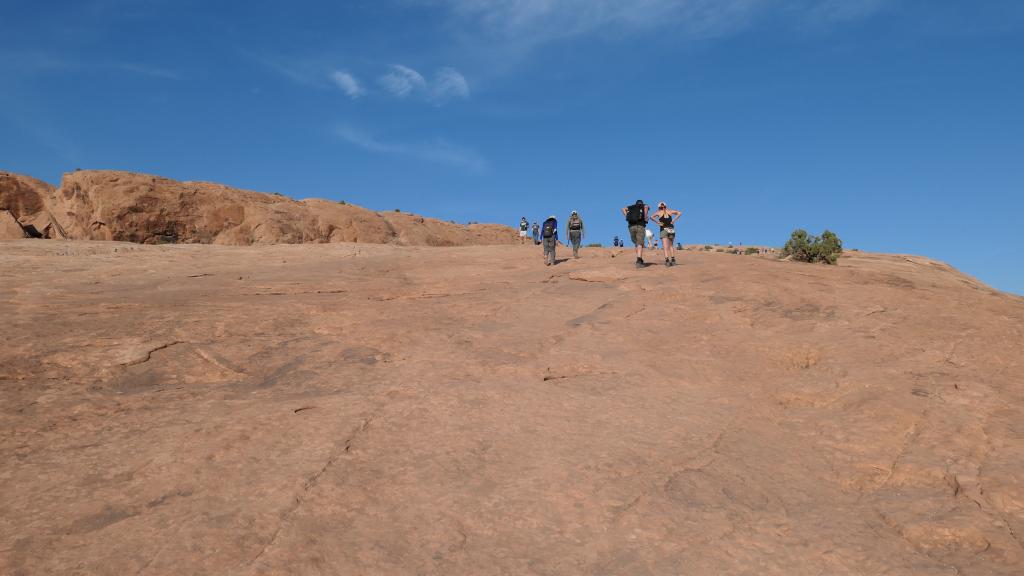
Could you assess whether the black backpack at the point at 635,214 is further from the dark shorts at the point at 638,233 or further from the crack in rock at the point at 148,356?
the crack in rock at the point at 148,356

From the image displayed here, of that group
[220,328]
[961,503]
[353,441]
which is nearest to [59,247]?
[220,328]

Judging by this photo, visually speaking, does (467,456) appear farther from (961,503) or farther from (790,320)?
(790,320)

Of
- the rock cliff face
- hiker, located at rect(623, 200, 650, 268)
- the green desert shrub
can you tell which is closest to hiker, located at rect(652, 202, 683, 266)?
hiker, located at rect(623, 200, 650, 268)

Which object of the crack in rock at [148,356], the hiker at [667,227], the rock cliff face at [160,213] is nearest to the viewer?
the crack in rock at [148,356]

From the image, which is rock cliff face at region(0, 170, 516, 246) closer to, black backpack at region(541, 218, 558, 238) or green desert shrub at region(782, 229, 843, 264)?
black backpack at region(541, 218, 558, 238)

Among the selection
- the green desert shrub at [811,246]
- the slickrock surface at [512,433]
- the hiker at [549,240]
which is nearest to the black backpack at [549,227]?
the hiker at [549,240]

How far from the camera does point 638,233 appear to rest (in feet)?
56.3

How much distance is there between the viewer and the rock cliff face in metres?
29.5

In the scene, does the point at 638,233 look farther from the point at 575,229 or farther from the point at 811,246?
the point at 811,246

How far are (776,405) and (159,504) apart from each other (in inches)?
256

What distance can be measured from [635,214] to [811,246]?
449 inches

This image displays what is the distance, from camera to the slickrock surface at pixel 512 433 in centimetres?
485

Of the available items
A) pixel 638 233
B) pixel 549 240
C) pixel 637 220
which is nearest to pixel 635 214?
pixel 637 220

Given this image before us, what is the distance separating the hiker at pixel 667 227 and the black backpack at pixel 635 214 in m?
0.38
